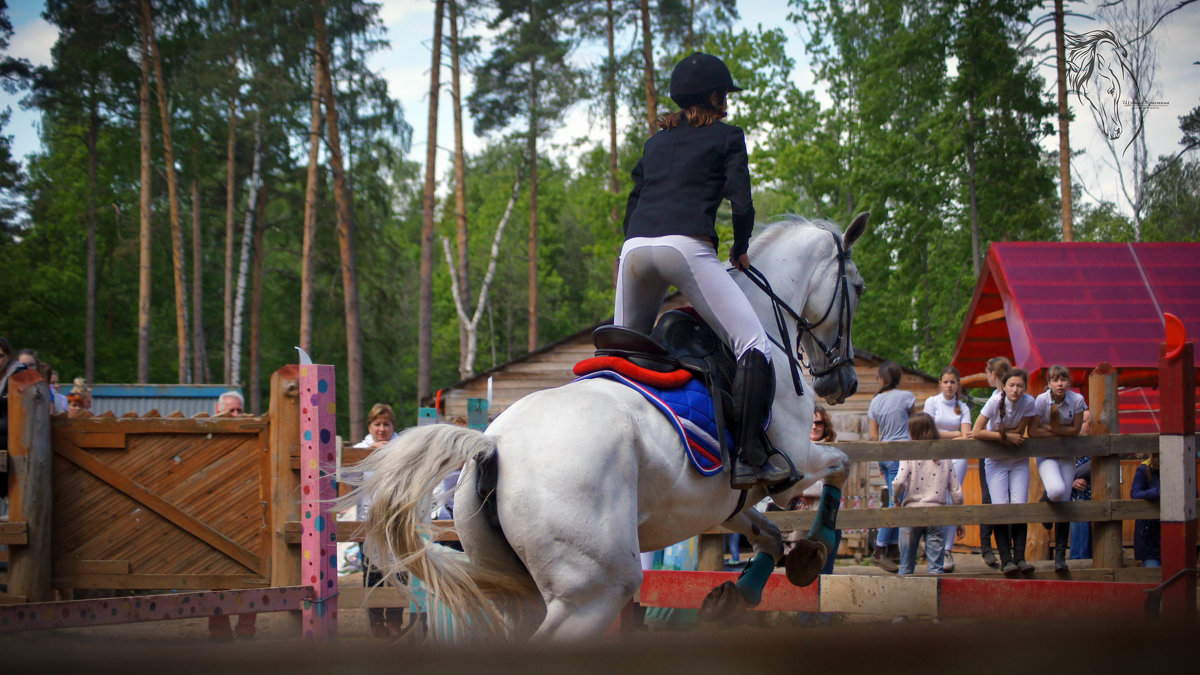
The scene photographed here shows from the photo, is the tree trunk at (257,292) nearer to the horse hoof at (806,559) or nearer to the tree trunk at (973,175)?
the tree trunk at (973,175)

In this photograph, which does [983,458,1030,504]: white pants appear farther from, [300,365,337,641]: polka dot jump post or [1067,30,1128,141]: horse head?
[300,365,337,641]: polka dot jump post

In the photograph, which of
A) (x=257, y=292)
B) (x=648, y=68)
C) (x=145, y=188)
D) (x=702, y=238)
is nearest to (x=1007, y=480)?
(x=702, y=238)

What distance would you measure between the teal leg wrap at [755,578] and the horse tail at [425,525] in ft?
4.86

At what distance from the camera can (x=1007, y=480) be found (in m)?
8.10

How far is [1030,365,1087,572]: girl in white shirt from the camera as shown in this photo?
23.9 ft

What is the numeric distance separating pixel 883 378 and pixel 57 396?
775 centimetres

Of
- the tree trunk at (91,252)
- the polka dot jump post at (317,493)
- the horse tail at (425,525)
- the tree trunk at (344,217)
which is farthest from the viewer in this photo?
the tree trunk at (91,252)

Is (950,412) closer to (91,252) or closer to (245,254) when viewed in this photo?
(245,254)

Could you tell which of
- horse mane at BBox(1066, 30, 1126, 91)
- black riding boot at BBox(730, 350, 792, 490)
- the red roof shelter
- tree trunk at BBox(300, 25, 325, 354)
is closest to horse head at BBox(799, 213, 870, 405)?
black riding boot at BBox(730, 350, 792, 490)

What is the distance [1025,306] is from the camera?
1254 centimetres

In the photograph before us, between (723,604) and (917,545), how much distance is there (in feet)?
13.0

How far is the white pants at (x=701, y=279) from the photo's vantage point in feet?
13.7

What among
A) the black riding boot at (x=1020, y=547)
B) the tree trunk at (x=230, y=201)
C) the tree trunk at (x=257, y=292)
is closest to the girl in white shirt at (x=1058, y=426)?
the black riding boot at (x=1020, y=547)

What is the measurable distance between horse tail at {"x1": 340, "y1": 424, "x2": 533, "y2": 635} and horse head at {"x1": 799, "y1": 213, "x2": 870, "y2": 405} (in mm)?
2209
